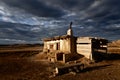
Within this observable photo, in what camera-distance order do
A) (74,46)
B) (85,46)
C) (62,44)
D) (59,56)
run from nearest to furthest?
(85,46) → (59,56) → (74,46) → (62,44)

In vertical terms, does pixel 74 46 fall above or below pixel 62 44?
below

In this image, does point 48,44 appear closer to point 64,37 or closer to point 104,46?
point 64,37

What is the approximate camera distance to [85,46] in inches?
835

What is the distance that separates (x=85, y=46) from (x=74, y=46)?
206cm

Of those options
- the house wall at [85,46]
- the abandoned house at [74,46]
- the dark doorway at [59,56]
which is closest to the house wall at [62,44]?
the abandoned house at [74,46]

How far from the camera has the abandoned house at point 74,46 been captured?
20.7 m

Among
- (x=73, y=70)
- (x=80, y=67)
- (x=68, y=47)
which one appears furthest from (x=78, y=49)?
(x=73, y=70)

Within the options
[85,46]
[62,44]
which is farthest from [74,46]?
[85,46]

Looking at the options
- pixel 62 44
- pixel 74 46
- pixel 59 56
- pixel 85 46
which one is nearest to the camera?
pixel 85 46

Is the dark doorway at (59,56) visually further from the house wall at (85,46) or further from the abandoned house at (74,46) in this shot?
the house wall at (85,46)

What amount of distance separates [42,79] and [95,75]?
3.98 meters

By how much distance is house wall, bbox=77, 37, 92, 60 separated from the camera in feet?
67.4

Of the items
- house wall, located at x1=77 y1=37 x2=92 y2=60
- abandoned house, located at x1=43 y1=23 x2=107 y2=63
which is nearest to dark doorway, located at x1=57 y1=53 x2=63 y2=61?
abandoned house, located at x1=43 y1=23 x2=107 y2=63

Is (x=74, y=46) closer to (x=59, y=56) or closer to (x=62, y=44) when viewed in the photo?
(x=62, y=44)
